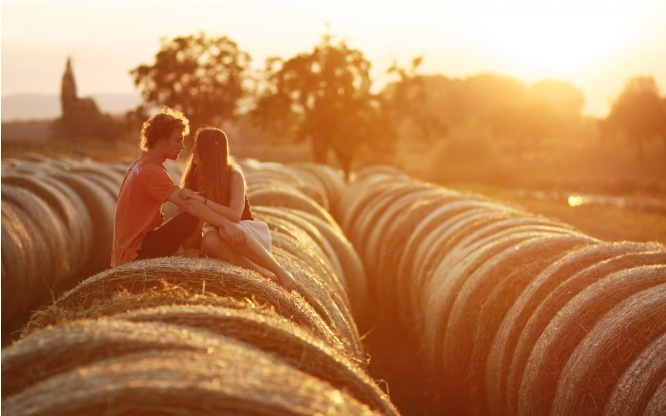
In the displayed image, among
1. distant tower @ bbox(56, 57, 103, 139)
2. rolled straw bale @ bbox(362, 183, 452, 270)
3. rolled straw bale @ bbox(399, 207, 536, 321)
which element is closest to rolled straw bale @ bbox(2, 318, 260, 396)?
rolled straw bale @ bbox(399, 207, 536, 321)

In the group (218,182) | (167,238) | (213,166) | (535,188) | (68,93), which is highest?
(68,93)

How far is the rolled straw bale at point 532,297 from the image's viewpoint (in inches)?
243

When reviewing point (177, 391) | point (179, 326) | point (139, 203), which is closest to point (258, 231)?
point (139, 203)

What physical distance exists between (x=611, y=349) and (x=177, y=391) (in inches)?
135

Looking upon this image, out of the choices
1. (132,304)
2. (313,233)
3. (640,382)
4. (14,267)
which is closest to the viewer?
(132,304)

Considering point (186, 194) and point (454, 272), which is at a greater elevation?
point (186, 194)

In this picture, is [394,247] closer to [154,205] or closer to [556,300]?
[556,300]

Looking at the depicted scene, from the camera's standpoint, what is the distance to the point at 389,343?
1019 centimetres

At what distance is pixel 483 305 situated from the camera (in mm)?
6980

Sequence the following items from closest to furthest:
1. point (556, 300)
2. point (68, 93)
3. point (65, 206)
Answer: point (556, 300) → point (65, 206) → point (68, 93)

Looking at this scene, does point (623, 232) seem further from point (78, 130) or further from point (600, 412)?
point (78, 130)

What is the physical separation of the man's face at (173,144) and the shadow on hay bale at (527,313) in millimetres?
3154

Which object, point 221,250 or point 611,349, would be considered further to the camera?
point 221,250

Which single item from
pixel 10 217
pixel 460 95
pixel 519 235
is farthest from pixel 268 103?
pixel 460 95
